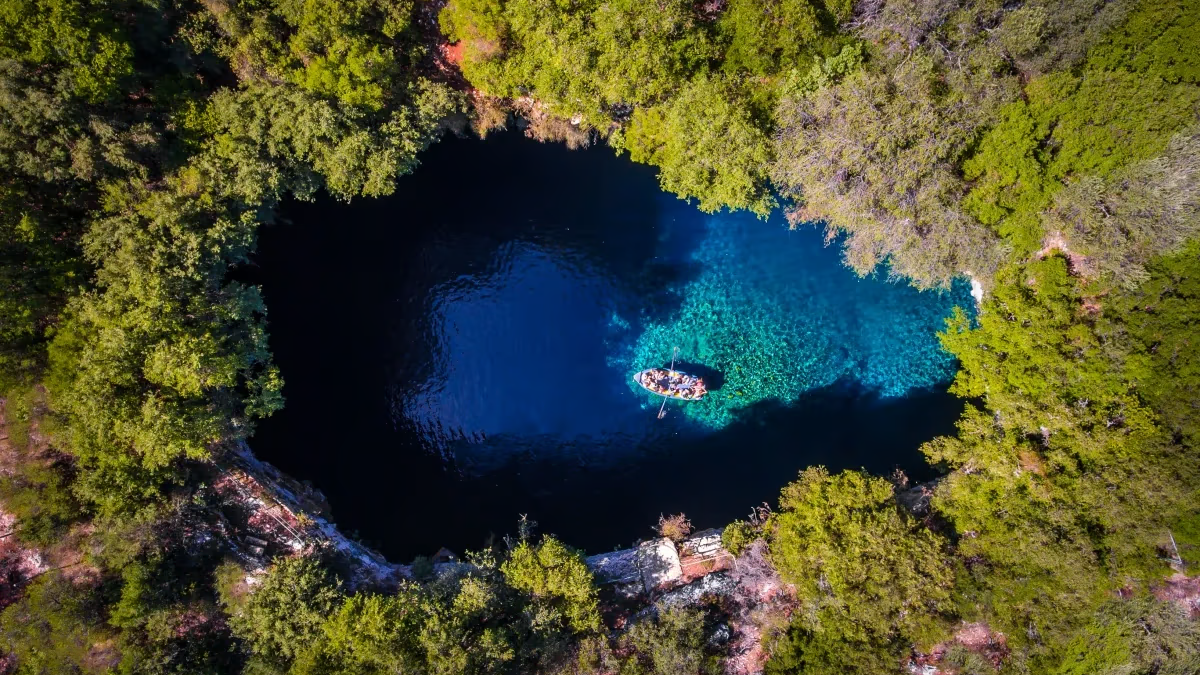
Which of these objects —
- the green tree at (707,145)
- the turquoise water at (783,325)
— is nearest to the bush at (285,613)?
the turquoise water at (783,325)

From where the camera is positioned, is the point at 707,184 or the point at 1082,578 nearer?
the point at 1082,578

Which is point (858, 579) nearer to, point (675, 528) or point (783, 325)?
point (675, 528)

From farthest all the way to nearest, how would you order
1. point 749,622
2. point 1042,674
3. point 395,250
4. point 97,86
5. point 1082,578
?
point 395,250 → point 749,622 → point 1042,674 → point 1082,578 → point 97,86

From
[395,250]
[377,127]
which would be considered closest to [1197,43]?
[377,127]

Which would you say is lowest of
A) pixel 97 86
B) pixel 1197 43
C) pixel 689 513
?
pixel 689 513

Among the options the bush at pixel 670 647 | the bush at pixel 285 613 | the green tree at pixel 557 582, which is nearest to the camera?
the bush at pixel 285 613

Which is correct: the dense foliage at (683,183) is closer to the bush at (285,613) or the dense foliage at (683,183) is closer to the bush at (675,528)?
the bush at (285,613)

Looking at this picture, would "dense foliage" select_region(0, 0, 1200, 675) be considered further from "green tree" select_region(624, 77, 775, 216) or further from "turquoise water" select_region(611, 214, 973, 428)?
"turquoise water" select_region(611, 214, 973, 428)

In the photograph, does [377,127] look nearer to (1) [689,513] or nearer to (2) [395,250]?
(2) [395,250]
